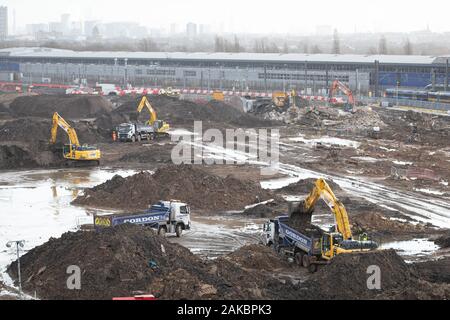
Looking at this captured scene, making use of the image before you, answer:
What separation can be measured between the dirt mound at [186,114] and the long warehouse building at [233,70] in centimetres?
2860

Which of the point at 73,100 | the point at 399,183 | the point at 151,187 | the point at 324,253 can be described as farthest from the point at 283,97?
the point at 324,253

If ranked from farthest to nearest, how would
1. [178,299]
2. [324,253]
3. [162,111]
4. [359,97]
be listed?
[359,97] < [162,111] < [324,253] < [178,299]

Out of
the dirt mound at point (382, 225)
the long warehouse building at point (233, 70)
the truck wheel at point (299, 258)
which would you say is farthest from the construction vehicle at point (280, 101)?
the truck wheel at point (299, 258)

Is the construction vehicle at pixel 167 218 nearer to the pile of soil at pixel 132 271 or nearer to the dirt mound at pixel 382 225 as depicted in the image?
the pile of soil at pixel 132 271

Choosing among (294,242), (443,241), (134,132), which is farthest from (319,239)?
(134,132)

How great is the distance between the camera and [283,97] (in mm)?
84250

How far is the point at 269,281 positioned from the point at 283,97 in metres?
60.3

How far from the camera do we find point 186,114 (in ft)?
264

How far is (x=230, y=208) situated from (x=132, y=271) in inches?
629

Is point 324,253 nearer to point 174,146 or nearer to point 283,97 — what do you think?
point 174,146

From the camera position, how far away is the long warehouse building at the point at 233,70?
10725 cm

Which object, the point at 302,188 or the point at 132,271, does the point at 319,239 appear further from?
the point at 302,188

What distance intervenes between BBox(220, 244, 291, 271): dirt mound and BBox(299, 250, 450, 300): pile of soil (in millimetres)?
3582

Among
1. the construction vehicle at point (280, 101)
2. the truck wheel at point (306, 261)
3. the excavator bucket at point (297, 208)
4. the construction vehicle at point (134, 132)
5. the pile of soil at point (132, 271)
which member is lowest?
the truck wheel at point (306, 261)
